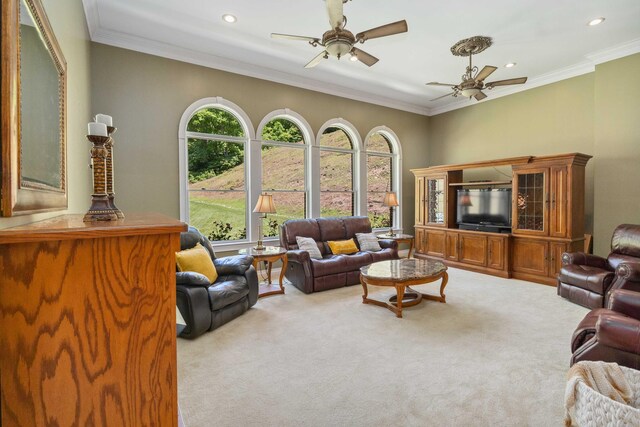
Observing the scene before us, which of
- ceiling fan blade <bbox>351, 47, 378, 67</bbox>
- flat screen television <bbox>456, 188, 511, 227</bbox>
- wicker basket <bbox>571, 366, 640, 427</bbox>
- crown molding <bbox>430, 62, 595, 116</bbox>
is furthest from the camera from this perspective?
flat screen television <bbox>456, 188, 511, 227</bbox>

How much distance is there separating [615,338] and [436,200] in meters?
4.84

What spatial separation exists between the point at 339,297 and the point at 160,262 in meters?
3.42

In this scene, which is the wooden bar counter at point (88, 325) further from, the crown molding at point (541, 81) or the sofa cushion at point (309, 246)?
the crown molding at point (541, 81)

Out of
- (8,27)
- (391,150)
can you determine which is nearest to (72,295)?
(8,27)

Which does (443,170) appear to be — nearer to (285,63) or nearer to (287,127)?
(287,127)

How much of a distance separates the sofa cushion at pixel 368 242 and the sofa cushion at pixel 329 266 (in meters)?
0.72

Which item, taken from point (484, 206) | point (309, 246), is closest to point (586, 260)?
point (484, 206)

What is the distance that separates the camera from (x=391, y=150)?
23.8ft

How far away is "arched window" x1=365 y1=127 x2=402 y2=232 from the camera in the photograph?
6.94 meters

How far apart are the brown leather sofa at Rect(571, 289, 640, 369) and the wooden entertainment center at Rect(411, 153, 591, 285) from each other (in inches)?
111

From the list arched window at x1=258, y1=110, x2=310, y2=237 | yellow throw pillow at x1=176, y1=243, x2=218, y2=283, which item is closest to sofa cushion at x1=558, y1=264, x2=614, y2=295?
arched window at x1=258, y1=110, x2=310, y2=237

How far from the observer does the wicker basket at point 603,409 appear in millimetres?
1518

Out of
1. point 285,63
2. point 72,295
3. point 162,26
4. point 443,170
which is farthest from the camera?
point 443,170

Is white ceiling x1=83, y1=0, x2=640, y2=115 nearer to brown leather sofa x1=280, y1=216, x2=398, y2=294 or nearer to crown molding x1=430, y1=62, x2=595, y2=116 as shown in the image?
crown molding x1=430, y1=62, x2=595, y2=116
